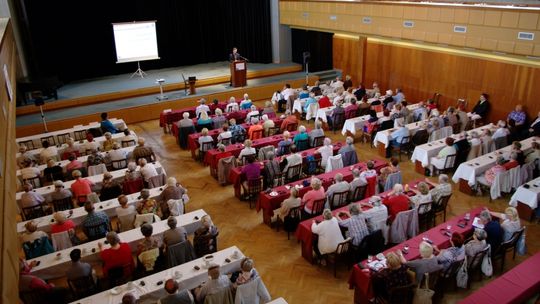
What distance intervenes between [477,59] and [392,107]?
3.11m

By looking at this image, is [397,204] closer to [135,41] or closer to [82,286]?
[82,286]

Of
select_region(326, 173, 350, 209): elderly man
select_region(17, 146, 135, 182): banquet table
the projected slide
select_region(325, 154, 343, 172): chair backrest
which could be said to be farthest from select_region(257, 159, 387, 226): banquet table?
the projected slide

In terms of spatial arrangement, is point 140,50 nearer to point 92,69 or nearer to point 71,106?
point 92,69

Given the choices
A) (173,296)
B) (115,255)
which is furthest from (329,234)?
(115,255)

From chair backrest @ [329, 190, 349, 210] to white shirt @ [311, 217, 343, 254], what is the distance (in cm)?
138

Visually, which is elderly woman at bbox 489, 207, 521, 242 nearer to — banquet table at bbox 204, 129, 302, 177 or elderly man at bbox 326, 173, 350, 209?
elderly man at bbox 326, 173, 350, 209

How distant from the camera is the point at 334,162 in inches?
394

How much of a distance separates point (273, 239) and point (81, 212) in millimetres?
3628

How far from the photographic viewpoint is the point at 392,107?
14.2 metres

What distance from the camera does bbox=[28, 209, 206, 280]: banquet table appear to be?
646cm

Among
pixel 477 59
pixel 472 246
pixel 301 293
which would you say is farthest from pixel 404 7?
pixel 301 293

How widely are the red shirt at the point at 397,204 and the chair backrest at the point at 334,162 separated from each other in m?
2.44

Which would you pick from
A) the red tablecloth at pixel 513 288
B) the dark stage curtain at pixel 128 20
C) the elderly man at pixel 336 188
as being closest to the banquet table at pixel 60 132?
the dark stage curtain at pixel 128 20

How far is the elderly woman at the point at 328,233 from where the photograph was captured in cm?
697
